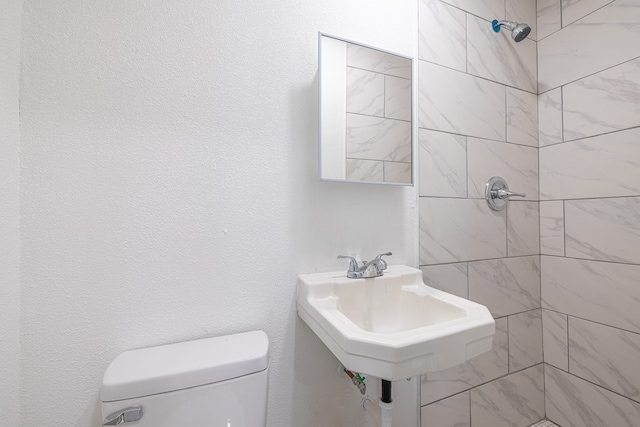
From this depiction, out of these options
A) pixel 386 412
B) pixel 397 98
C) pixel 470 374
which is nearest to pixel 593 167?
pixel 397 98

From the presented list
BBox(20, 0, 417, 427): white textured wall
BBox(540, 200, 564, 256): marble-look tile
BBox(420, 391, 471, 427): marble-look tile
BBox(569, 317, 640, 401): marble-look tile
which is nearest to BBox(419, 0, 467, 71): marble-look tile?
BBox(20, 0, 417, 427): white textured wall

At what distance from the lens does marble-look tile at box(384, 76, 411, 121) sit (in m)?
1.04

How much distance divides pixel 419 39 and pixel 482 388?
158cm

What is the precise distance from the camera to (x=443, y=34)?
1174 mm

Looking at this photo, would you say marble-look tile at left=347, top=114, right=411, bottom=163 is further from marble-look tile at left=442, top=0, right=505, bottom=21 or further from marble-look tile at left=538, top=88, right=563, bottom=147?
marble-look tile at left=538, top=88, right=563, bottom=147

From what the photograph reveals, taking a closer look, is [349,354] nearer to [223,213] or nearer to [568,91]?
[223,213]

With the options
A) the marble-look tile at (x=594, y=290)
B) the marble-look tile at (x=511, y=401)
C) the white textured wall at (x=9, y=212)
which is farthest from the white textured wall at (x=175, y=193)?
the marble-look tile at (x=594, y=290)

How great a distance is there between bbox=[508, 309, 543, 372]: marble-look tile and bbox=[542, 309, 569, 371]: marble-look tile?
1.0 inches

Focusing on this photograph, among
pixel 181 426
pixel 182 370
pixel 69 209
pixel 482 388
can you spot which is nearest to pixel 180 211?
pixel 69 209

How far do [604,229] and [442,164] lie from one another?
0.80 meters

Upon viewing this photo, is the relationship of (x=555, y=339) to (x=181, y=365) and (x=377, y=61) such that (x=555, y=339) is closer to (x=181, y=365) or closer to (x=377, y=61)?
(x=377, y=61)

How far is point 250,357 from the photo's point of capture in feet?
2.30

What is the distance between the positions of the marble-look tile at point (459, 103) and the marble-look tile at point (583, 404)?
4.03 feet

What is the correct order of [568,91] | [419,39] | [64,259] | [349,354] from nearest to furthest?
[349,354], [64,259], [419,39], [568,91]
